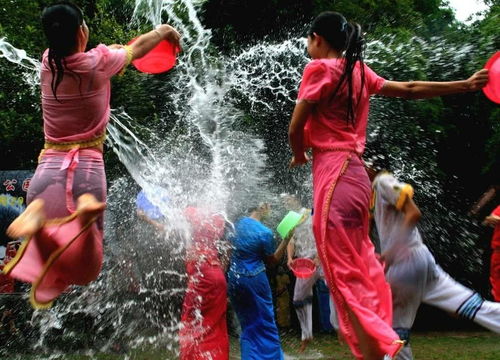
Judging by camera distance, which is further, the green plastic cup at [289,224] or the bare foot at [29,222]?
the green plastic cup at [289,224]

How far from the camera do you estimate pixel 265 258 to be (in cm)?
624

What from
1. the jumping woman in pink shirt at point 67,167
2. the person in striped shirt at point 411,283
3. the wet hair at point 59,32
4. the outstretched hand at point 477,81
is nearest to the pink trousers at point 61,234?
the jumping woman in pink shirt at point 67,167

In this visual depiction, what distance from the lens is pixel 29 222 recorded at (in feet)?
11.9

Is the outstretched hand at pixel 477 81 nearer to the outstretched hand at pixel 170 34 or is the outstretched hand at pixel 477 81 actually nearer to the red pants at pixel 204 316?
the outstretched hand at pixel 170 34

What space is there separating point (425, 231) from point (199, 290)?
4.05 meters

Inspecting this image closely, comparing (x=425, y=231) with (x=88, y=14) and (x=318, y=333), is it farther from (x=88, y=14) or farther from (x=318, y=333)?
(x=88, y=14)

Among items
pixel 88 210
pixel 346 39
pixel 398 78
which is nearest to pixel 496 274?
pixel 398 78

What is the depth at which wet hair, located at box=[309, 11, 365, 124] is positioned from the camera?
3.83 metres

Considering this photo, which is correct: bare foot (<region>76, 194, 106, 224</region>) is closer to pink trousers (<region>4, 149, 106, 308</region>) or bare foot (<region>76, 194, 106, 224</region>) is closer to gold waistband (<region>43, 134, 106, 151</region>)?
pink trousers (<region>4, 149, 106, 308</region>)

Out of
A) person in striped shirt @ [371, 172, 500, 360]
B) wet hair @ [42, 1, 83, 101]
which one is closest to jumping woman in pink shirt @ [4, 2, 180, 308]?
wet hair @ [42, 1, 83, 101]

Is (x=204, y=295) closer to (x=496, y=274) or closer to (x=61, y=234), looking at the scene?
(x=61, y=234)

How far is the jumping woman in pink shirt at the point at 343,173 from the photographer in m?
3.69

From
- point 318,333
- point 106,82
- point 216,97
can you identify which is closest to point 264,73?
point 216,97

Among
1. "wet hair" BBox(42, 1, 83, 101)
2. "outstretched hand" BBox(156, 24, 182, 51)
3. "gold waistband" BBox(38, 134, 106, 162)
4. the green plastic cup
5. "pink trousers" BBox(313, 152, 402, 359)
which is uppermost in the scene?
"wet hair" BBox(42, 1, 83, 101)
